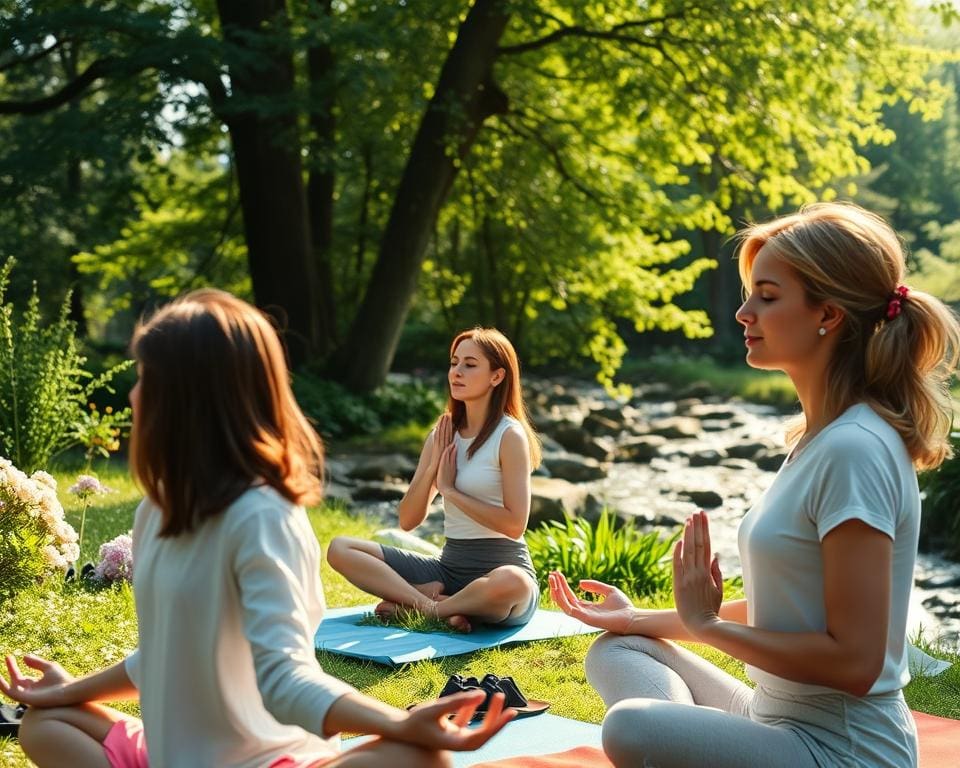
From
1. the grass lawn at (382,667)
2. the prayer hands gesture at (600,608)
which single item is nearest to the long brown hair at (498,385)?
the grass lawn at (382,667)

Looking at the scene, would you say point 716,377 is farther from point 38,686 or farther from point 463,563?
point 38,686

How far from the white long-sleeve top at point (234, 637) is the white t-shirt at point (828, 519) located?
3.15 ft

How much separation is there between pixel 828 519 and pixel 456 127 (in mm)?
11209

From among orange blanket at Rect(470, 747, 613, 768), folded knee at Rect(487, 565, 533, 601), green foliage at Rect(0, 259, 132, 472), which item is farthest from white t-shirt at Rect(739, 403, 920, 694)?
green foliage at Rect(0, 259, 132, 472)

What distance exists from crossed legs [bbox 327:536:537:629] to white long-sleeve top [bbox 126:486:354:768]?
3.18 meters

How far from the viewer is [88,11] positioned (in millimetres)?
11711

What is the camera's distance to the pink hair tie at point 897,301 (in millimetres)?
2598

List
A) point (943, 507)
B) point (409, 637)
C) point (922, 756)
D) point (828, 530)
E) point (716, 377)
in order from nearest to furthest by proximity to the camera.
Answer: point (828, 530)
point (922, 756)
point (409, 637)
point (943, 507)
point (716, 377)

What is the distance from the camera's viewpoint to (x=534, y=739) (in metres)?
3.99

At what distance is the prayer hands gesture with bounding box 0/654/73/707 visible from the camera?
8.56ft

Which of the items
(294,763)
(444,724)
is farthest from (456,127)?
(444,724)

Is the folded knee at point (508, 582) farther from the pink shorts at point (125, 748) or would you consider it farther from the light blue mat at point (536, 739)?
the pink shorts at point (125, 748)

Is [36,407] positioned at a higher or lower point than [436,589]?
higher

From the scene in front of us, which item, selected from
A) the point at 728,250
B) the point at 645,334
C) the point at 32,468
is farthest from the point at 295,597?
the point at 645,334
